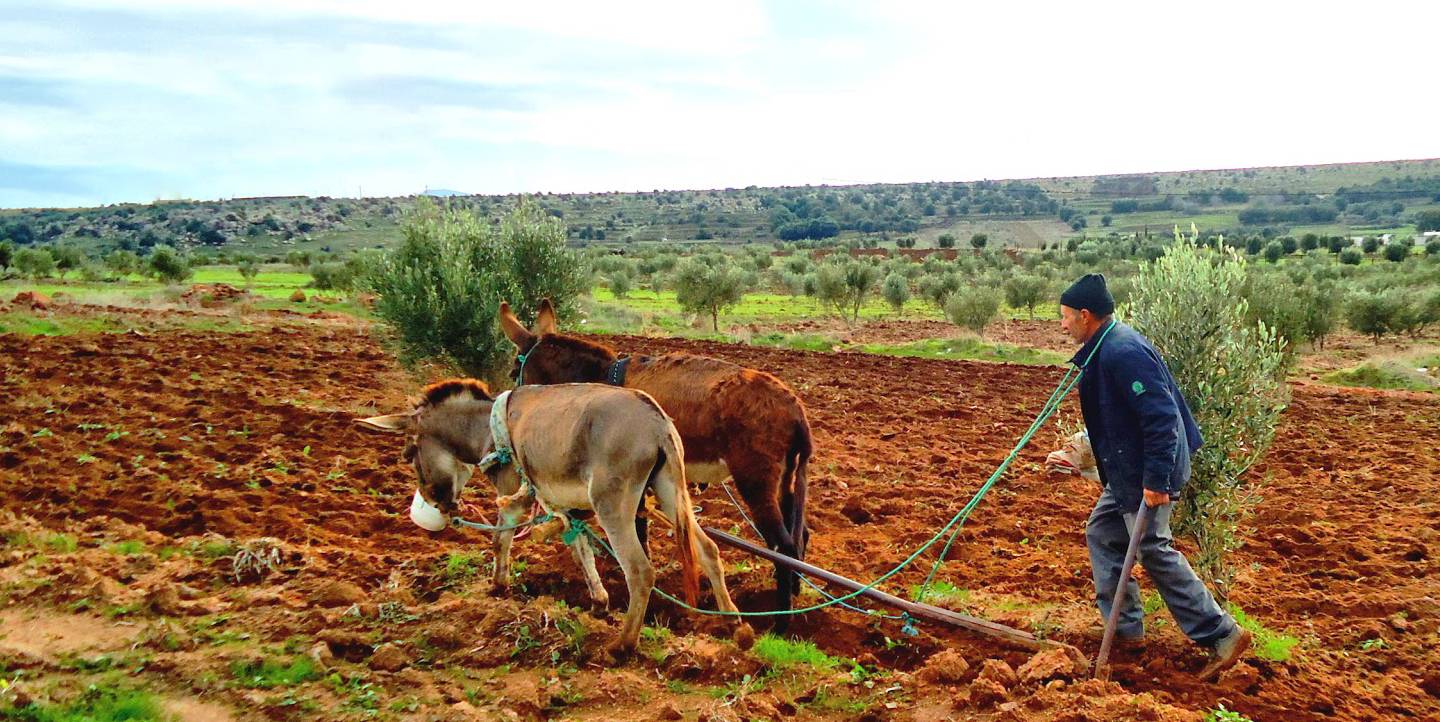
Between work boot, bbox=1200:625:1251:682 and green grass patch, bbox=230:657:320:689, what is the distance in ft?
17.1

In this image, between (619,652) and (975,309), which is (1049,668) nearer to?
(619,652)

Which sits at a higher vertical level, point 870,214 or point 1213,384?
point 870,214

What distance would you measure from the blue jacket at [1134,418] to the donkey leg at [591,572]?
354 centimetres

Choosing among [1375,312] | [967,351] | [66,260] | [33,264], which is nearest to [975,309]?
[967,351]

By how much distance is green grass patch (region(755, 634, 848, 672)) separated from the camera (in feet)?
17.9

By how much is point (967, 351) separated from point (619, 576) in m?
21.0

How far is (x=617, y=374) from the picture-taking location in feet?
24.2

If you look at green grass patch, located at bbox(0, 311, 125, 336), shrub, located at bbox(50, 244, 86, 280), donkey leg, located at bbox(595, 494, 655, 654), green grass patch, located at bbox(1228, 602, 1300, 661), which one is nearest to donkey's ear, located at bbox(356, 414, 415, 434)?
donkey leg, located at bbox(595, 494, 655, 654)

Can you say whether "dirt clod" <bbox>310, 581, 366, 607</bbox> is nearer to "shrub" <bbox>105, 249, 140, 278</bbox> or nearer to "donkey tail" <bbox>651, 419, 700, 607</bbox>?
"donkey tail" <bbox>651, 419, 700, 607</bbox>

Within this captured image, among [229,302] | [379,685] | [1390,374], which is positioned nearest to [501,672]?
[379,685]

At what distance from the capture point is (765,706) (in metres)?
4.79

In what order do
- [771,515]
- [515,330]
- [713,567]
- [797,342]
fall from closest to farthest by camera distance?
[713,567] → [771,515] → [515,330] → [797,342]

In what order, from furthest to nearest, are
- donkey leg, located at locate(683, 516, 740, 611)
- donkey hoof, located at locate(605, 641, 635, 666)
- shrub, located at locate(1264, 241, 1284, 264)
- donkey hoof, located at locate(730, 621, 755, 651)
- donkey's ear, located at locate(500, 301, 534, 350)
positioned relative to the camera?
1. shrub, located at locate(1264, 241, 1284, 264)
2. donkey's ear, located at locate(500, 301, 534, 350)
3. donkey leg, located at locate(683, 516, 740, 611)
4. donkey hoof, located at locate(730, 621, 755, 651)
5. donkey hoof, located at locate(605, 641, 635, 666)

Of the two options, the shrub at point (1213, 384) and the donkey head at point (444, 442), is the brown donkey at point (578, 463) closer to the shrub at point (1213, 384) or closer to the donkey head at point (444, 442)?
the donkey head at point (444, 442)
